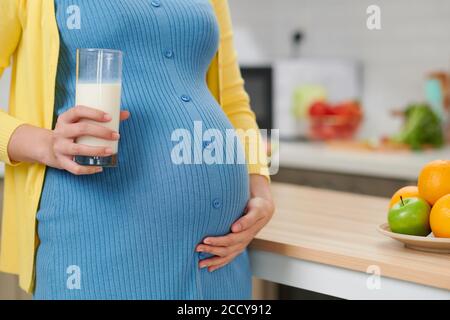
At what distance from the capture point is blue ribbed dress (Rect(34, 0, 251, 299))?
117cm

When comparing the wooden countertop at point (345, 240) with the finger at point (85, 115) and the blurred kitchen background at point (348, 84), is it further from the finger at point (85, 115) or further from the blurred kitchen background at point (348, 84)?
the blurred kitchen background at point (348, 84)

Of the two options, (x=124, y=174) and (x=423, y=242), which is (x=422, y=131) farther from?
(x=124, y=174)

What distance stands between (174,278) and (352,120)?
2.21 metres

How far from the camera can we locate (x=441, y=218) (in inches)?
48.9

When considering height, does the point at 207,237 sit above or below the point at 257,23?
below

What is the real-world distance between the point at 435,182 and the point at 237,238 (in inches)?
14.2

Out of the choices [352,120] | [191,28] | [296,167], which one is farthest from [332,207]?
[352,120]

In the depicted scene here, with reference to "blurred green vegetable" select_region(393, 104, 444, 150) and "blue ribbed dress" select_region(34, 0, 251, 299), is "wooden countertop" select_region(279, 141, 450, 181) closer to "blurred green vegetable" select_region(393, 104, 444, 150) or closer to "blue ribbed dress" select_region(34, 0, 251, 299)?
"blurred green vegetable" select_region(393, 104, 444, 150)

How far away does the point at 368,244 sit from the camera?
135 centimetres

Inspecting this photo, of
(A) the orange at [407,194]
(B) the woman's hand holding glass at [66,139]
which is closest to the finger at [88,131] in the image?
(B) the woman's hand holding glass at [66,139]

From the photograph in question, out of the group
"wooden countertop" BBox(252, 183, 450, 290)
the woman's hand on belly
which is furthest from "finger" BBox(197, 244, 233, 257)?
"wooden countertop" BBox(252, 183, 450, 290)

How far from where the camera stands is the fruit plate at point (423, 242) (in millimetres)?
1235

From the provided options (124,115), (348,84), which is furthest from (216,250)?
(348,84)

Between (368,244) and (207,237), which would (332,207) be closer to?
(368,244)
